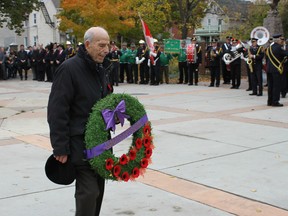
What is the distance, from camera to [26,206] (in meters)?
5.14

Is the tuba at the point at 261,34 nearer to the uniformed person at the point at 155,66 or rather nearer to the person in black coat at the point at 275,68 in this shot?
the person in black coat at the point at 275,68

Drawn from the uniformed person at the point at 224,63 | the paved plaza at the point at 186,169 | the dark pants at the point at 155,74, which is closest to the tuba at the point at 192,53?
the uniformed person at the point at 224,63

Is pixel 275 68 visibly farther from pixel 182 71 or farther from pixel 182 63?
pixel 182 71

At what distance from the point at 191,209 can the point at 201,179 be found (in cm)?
113

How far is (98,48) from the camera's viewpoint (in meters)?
3.79

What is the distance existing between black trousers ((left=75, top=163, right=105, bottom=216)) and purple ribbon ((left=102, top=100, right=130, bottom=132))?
0.39 meters

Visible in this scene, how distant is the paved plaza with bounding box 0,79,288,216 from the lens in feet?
16.7

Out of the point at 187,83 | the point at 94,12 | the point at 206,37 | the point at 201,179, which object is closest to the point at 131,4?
the point at 94,12

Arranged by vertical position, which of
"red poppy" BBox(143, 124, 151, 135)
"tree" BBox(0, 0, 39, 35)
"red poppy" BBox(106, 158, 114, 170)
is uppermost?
"tree" BBox(0, 0, 39, 35)

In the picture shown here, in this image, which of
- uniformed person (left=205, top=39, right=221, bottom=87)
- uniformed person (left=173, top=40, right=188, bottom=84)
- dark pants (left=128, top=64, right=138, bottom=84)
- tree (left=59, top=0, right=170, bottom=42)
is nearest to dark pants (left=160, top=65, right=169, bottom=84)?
uniformed person (left=173, top=40, right=188, bottom=84)

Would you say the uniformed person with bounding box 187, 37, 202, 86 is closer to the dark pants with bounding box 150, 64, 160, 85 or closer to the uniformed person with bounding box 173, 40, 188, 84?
the uniformed person with bounding box 173, 40, 188, 84

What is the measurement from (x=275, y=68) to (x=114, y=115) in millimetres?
9958

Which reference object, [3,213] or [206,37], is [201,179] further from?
[206,37]

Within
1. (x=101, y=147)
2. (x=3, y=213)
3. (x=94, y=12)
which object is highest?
(x=94, y=12)
